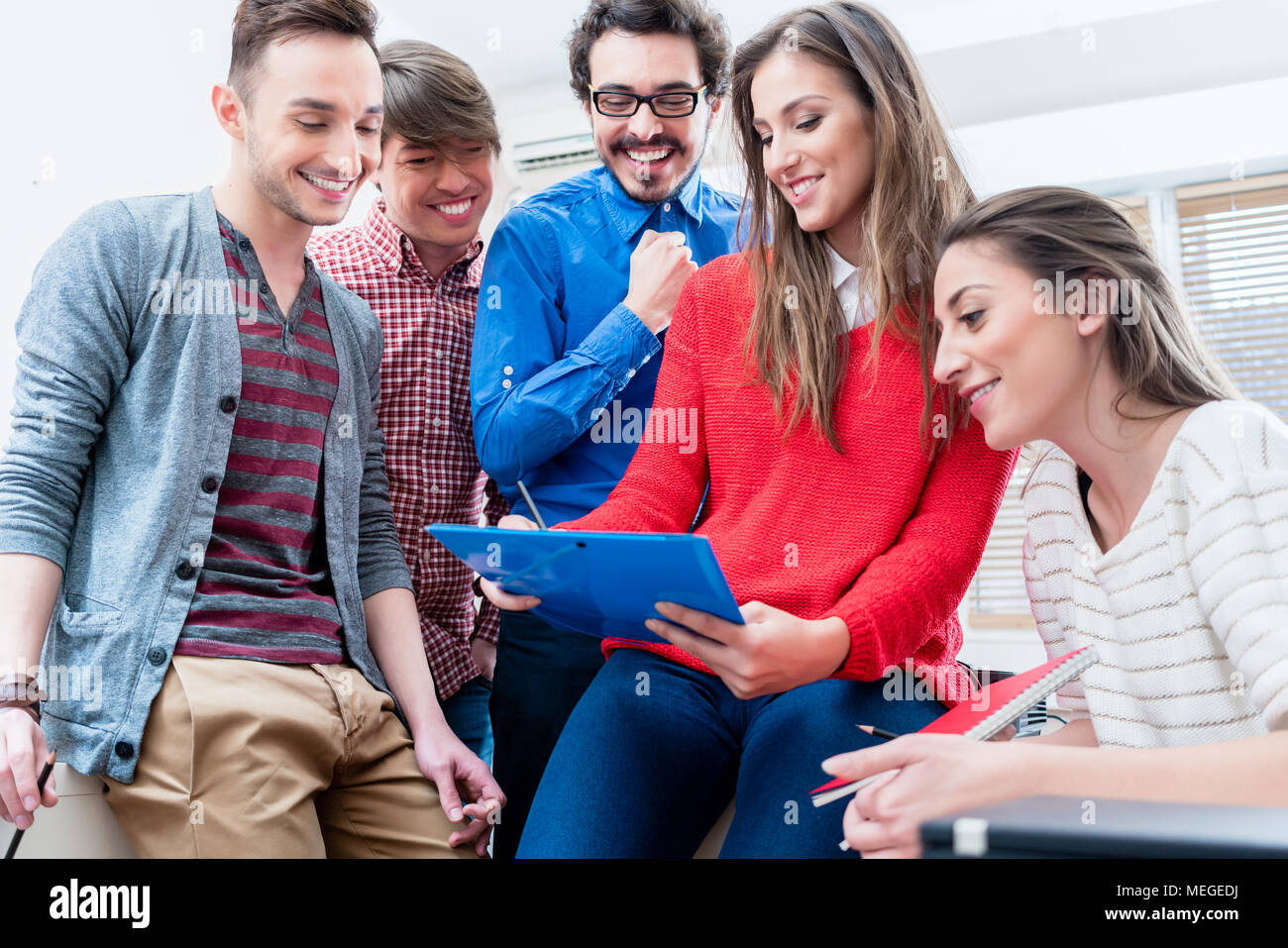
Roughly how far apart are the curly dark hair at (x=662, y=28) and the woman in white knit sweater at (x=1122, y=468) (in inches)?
29.6

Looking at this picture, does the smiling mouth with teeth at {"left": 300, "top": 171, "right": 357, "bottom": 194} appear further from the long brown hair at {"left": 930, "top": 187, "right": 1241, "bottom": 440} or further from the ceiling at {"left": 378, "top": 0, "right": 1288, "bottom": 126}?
the ceiling at {"left": 378, "top": 0, "right": 1288, "bottom": 126}

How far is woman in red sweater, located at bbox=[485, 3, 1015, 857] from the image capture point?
1117 mm

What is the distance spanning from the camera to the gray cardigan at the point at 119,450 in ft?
3.96

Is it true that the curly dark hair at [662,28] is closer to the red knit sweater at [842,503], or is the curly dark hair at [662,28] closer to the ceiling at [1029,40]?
the red knit sweater at [842,503]

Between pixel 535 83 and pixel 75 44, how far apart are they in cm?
214

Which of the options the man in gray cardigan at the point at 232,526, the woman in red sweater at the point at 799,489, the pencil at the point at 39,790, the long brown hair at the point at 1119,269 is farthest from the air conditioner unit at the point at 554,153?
the pencil at the point at 39,790

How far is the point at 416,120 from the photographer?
190 cm

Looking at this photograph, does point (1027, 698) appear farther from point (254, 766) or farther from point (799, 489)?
point (254, 766)

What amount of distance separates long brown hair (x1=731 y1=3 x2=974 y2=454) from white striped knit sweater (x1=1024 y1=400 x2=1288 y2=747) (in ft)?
0.76

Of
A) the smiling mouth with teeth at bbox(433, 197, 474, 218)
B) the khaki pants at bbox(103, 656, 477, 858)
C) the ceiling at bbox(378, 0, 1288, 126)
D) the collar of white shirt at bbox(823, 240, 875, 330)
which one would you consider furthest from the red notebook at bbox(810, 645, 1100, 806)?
the ceiling at bbox(378, 0, 1288, 126)

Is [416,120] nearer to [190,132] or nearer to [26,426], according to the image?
[26,426]

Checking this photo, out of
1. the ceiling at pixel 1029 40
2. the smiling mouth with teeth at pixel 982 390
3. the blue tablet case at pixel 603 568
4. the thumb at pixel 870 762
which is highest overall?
the ceiling at pixel 1029 40
